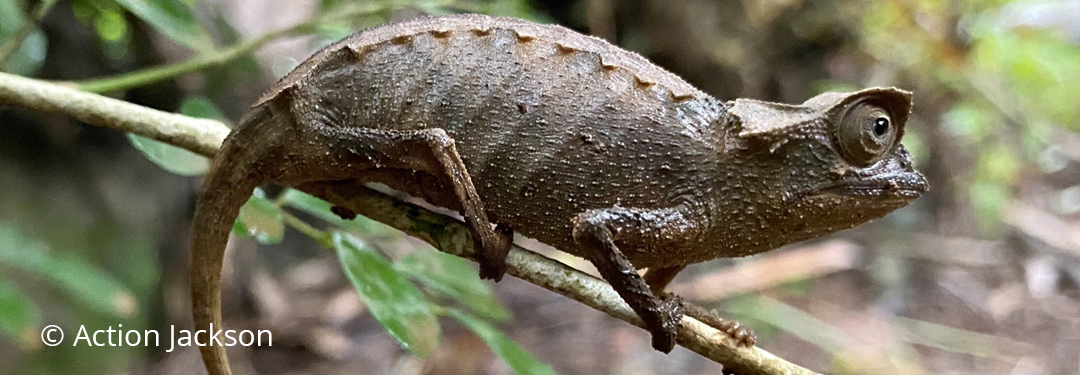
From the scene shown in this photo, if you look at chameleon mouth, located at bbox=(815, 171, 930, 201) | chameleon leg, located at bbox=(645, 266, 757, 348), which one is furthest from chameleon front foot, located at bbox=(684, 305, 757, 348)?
chameleon mouth, located at bbox=(815, 171, 930, 201)

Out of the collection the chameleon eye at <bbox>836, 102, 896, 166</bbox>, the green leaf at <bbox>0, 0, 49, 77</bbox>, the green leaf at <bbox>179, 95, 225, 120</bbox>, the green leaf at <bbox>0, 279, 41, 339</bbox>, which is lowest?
the chameleon eye at <bbox>836, 102, 896, 166</bbox>

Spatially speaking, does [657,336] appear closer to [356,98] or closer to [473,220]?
[473,220]

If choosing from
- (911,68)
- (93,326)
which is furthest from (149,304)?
(911,68)

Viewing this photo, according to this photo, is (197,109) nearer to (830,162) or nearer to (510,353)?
(510,353)

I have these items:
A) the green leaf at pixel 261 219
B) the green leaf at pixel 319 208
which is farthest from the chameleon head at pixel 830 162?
the green leaf at pixel 261 219

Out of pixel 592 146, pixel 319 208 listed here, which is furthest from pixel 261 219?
pixel 592 146

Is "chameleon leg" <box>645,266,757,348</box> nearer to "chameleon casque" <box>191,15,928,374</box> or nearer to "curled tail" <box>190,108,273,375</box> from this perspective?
"chameleon casque" <box>191,15,928,374</box>
